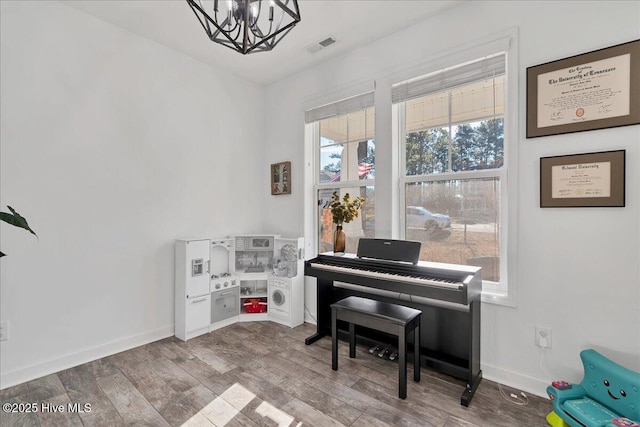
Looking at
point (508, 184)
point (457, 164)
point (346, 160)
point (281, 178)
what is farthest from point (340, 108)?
point (508, 184)

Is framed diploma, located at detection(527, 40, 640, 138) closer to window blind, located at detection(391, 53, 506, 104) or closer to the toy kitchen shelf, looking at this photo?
window blind, located at detection(391, 53, 506, 104)

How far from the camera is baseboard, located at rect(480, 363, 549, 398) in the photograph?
6.89ft

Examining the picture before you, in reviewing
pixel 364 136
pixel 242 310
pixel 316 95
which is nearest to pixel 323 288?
pixel 242 310

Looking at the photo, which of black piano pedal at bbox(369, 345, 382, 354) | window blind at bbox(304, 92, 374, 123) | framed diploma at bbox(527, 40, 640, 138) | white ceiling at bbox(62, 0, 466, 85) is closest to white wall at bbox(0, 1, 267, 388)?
white ceiling at bbox(62, 0, 466, 85)

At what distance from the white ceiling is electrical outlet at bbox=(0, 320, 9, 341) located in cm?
246

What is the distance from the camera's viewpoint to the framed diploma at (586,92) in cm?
184

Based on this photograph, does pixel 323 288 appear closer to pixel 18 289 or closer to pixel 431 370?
pixel 431 370

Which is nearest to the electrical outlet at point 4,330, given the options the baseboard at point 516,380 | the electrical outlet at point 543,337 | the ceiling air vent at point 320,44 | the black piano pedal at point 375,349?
the black piano pedal at point 375,349

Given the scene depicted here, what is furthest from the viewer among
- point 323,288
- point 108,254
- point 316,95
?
point 316,95

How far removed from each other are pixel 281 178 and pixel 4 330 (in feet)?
8.83

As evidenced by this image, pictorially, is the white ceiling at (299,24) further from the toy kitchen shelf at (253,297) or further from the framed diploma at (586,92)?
the toy kitchen shelf at (253,297)

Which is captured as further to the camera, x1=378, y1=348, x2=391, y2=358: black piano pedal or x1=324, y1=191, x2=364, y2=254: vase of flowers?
x1=324, y1=191, x2=364, y2=254: vase of flowers

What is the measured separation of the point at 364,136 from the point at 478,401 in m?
2.40

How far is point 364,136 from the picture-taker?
10.5ft
